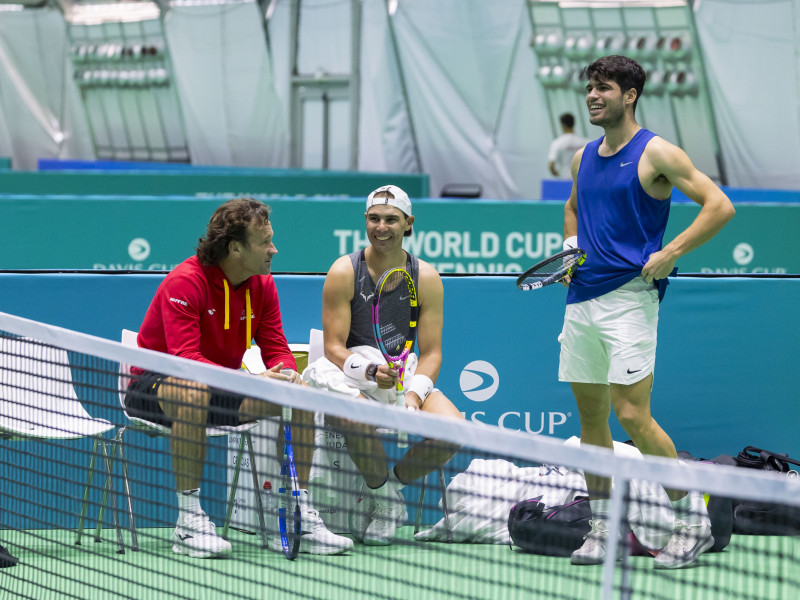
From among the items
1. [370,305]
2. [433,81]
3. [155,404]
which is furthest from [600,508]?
[433,81]

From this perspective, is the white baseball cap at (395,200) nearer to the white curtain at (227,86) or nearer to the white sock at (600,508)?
the white sock at (600,508)

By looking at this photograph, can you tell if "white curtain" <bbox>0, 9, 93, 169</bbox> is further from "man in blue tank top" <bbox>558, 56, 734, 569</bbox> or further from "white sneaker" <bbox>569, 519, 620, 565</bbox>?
"white sneaker" <bbox>569, 519, 620, 565</bbox>

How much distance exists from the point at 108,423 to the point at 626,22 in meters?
12.2

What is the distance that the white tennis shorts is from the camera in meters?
4.03

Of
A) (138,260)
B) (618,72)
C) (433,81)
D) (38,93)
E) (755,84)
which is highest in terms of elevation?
(38,93)

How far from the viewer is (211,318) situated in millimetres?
4566

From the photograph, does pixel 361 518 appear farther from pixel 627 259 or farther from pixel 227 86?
pixel 227 86

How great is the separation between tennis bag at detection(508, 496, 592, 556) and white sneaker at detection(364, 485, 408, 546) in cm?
41

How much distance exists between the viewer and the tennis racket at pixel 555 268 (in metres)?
4.17

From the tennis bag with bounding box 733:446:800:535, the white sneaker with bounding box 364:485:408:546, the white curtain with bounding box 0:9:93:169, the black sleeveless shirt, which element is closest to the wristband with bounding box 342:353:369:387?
the black sleeveless shirt

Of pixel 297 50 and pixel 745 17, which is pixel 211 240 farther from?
pixel 297 50

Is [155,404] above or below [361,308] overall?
below

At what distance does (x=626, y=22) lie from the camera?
49.4 feet

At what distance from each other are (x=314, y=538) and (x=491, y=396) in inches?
70.8
